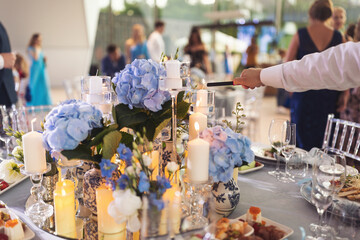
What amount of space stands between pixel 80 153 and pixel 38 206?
335 millimetres

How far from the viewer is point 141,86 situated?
1.05 m

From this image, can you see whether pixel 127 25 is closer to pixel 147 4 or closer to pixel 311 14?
pixel 147 4

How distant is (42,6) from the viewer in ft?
25.9

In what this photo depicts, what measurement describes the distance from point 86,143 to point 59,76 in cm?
965

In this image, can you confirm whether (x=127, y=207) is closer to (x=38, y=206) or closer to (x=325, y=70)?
(x=38, y=206)

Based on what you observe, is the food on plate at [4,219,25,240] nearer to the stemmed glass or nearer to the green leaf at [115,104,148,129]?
the green leaf at [115,104,148,129]

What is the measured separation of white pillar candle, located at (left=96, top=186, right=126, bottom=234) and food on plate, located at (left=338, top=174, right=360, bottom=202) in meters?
0.78

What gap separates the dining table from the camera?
3.69 ft

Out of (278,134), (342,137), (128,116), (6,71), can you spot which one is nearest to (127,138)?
(128,116)

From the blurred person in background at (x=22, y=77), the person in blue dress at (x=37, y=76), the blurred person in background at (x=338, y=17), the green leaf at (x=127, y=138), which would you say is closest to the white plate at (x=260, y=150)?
the green leaf at (x=127, y=138)

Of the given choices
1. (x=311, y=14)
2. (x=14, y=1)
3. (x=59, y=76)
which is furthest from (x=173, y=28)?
(x=311, y=14)

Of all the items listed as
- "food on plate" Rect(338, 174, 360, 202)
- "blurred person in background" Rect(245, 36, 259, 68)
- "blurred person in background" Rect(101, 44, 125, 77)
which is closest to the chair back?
"food on plate" Rect(338, 174, 360, 202)

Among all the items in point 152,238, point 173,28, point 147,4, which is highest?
point 147,4

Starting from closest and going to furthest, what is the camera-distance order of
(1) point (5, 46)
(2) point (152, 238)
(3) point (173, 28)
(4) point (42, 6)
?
(2) point (152, 238) → (1) point (5, 46) → (4) point (42, 6) → (3) point (173, 28)
